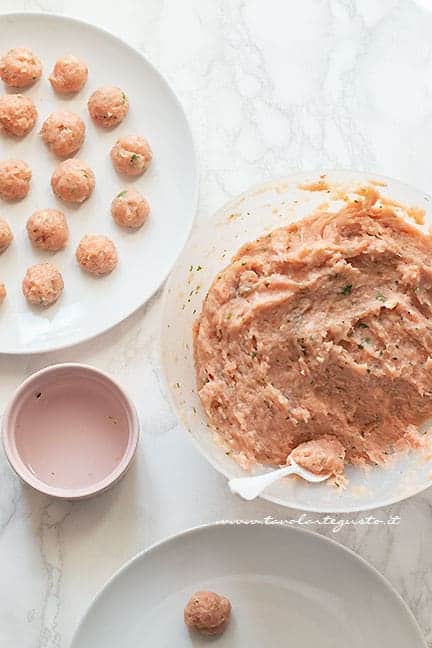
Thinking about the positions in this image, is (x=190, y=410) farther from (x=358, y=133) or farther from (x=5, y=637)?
(x=358, y=133)

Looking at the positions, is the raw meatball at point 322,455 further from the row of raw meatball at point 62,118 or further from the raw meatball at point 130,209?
the row of raw meatball at point 62,118

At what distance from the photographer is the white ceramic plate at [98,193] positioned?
2.20m

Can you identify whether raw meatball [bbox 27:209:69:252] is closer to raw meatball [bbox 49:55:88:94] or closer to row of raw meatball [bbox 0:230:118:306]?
row of raw meatball [bbox 0:230:118:306]

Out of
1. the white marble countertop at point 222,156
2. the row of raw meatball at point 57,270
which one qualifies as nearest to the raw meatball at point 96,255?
the row of raw meatball at point 57,270

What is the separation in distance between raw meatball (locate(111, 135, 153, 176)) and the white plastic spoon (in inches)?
27.9

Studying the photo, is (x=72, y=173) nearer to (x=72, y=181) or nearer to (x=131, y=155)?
(x=72, y=181)

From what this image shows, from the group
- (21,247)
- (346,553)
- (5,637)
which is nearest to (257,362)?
(346,553)

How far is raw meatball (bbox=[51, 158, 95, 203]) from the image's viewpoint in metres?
2.19

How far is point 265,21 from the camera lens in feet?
7.67

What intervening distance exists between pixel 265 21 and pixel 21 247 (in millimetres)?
726

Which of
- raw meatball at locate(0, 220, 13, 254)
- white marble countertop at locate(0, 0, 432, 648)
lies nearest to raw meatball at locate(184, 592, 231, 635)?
white marble countertop at locate(0, 0, 432, 648)

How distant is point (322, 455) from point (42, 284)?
0.66m

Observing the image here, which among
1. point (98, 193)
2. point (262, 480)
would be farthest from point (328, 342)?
point (98, 193)

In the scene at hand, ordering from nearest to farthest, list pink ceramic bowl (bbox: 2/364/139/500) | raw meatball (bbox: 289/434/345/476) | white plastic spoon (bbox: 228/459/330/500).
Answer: white plastic spoon (bbox: 228/459/330/500), raw meatball (bbox: 289/434/345/476), pink ceramic bowl (bbox: 2/364/139/500)
